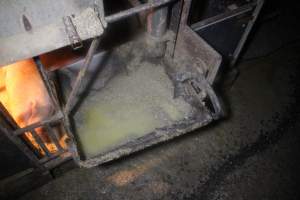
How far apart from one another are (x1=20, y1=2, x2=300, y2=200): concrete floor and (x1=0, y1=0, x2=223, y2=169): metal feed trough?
74 cm

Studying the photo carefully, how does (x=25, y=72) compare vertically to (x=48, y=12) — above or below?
below

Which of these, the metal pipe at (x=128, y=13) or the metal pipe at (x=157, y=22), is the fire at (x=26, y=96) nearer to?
the metal pipe at (x=157, y=22)

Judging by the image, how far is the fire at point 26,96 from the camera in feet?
9.77

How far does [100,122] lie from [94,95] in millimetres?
361

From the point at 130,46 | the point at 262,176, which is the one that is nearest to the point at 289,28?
the point at 262,176

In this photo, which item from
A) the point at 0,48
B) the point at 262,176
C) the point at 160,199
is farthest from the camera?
the point at 262,176

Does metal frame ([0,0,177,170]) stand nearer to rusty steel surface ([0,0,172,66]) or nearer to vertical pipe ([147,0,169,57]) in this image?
rusty steel surface ([0,0,172,66])

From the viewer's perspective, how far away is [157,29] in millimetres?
2492

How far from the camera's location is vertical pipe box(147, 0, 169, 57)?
2.36 meters

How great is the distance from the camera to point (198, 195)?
3273mm

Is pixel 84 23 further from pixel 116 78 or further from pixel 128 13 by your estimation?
pixel 116 78

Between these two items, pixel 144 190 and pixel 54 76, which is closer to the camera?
pixel 54 76

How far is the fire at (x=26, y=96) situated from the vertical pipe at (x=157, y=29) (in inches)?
57.1

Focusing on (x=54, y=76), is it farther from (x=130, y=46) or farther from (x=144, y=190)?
(x=144, y=190)
